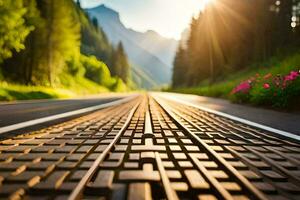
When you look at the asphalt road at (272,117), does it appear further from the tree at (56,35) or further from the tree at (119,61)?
the tree at (119,61)

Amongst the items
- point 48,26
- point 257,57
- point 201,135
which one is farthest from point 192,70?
point 201,135

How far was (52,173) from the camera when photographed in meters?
3.35

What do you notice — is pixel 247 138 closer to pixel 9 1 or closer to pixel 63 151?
pixel 63 151

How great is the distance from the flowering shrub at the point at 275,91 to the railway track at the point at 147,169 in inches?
287

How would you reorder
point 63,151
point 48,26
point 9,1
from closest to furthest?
point 63,151 < point 9,1 < point 48,26

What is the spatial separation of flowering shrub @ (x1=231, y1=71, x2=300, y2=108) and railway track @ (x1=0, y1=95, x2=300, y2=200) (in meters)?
7.29

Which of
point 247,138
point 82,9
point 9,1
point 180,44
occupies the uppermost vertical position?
point 82,9

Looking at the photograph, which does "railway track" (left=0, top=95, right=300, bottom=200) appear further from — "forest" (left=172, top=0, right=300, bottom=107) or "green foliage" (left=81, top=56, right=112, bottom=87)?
"green foliage" (left=81, top=56, right=112, bottom=87)

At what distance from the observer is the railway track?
278 centimetres

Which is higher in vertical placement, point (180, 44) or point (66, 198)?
point (180, 44)

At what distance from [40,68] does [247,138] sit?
37528 millimetres

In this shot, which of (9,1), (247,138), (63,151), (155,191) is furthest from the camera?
(9,1)

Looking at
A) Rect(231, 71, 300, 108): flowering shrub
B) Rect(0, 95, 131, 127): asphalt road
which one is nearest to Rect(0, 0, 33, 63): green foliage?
Rect(0, 95, 131, 127): asphalt road

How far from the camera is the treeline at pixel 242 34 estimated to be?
160ft
